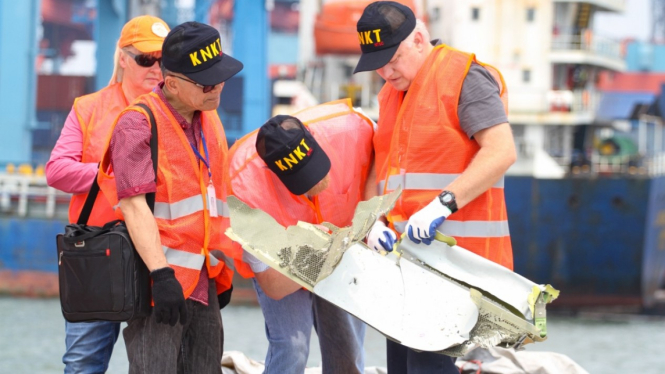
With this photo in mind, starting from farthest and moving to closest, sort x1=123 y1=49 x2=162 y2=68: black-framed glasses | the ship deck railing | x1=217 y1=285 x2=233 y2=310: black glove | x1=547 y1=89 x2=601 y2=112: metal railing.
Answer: x1=547 y1=89 x2=601 y2=112: metal railing < the ship deck railing < x1=123 y1=49 x2=162 y2=68: black-framed glasses < x1=217 y1=285 x2=233 y2=310: black glove

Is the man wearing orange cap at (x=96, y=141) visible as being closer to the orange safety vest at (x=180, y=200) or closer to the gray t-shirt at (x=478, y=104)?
the orange safety vest at (x=180, y=200)

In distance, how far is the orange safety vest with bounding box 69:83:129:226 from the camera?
3.69m

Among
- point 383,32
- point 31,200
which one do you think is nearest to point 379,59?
point 383,32

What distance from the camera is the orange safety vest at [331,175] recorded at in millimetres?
3320

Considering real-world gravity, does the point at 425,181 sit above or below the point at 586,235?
above

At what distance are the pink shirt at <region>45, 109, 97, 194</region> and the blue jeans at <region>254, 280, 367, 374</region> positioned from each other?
0.77 metres

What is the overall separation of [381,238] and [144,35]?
1.27 metres

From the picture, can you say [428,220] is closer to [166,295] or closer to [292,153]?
[292,153]

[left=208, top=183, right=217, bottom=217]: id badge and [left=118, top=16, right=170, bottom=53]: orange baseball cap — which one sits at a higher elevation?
[left=118, top=16, right=170, bottom=53]: orange baseball cap

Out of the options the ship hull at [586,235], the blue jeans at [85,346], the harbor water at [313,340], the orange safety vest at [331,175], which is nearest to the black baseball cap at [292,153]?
the orange safety vest at [331,175]

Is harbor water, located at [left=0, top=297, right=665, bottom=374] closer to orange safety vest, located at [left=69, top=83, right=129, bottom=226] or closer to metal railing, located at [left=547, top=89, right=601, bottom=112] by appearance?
metal railing, located at [left=547, top=89, right=601, bottom=112]

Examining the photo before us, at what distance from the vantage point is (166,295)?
2.93 metres

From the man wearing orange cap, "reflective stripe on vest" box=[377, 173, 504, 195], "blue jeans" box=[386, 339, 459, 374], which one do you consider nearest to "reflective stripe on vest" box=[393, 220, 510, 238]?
"reflective stripe on vest" box=[377, 173, 504, 195]

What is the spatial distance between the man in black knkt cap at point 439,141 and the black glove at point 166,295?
677mm
